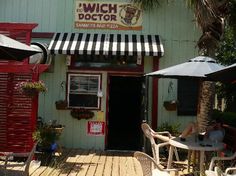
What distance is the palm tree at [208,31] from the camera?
8062 millimetres

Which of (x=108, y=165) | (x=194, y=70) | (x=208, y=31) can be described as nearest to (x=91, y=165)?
(x=108, y=165)

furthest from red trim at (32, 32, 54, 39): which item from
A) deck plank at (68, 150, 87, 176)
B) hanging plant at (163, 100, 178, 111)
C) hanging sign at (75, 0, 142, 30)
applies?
hanging plant at (163, 100, 178, 111)

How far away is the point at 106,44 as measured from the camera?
9.72 meters

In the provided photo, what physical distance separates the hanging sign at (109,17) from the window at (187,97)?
6.86 ft

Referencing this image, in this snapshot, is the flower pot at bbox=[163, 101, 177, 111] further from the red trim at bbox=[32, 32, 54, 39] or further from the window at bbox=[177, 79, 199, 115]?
the red trim at bbox=[32, 32, 54, 39]

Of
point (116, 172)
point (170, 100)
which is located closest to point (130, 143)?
point (170, 100)

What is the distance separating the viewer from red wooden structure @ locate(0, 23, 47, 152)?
8.26 m

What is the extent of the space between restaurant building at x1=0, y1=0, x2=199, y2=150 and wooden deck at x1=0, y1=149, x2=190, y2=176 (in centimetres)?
75

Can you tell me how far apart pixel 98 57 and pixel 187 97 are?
9.05ft

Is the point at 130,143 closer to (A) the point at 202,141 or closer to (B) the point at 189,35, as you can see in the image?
(B) the point at 189,35

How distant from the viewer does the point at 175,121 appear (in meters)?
10.2

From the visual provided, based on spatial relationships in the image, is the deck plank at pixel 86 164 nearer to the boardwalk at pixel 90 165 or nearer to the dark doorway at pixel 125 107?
the boardwalk at pixel 90 165

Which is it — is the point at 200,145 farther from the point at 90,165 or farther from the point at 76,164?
the point at 76,164

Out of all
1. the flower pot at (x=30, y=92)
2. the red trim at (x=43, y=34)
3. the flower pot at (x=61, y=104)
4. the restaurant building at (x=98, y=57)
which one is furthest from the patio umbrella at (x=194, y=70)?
the red trim at (x=43, y=34)
